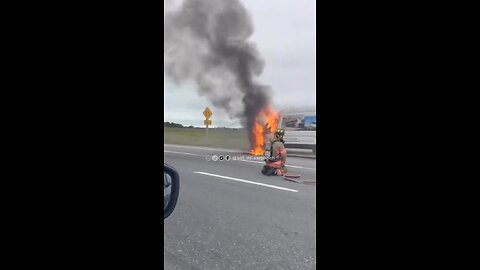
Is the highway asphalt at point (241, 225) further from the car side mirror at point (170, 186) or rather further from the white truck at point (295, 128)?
the white truck at point (295, 128)

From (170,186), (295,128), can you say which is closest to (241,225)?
(170,186)

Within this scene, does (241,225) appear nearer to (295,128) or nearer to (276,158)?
(276,158)

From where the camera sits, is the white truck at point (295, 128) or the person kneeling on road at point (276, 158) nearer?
the person kneeling on road at point (276, 158)

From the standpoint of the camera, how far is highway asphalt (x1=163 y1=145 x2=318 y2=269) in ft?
7.14

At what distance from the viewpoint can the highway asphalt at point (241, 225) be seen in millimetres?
2176

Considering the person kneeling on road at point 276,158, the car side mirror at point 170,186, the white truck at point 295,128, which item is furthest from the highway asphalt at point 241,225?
the white truck at point 295,128

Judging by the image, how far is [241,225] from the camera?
2852 mm

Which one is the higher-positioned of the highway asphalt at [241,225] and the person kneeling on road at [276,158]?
the person kneeling on road at [276,158]

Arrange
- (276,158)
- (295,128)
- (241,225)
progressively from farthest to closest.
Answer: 1. (295,128)
2. (276,158)
3. (241,225)
